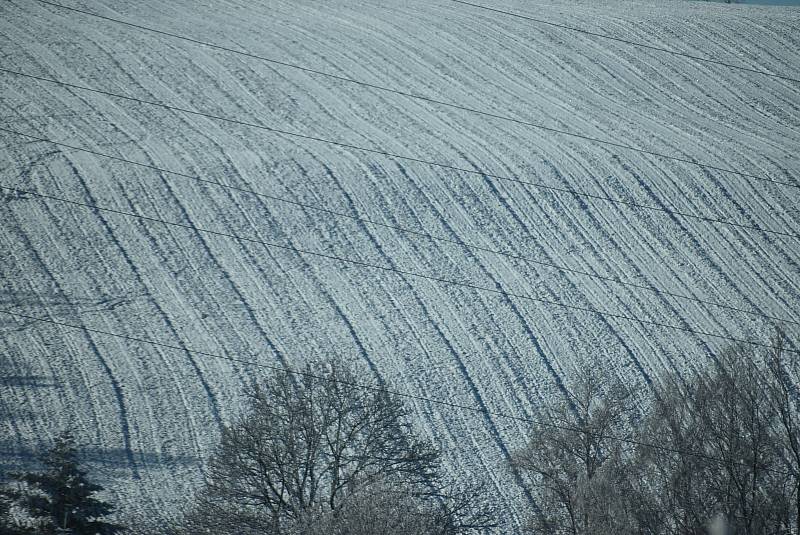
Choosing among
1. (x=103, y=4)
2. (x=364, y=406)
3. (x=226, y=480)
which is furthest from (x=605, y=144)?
(x=103, y=4)

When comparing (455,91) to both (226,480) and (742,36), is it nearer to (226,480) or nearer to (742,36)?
(742,36)

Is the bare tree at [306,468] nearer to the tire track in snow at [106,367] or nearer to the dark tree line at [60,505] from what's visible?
the dark tree line at [60,505]

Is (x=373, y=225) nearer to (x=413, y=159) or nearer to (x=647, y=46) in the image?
(x=413, y=159)

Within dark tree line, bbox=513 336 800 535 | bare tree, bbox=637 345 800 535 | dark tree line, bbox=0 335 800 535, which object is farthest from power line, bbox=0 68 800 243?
bare tree, bbox=637 345 800 535

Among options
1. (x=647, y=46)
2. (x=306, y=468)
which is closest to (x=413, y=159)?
(x=647, y=46)

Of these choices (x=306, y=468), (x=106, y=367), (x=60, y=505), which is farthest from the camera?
(x=106, y=367)

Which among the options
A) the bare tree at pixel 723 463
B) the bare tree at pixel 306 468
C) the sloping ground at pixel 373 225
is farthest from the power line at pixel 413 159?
the bare tree at pixel 306 468
